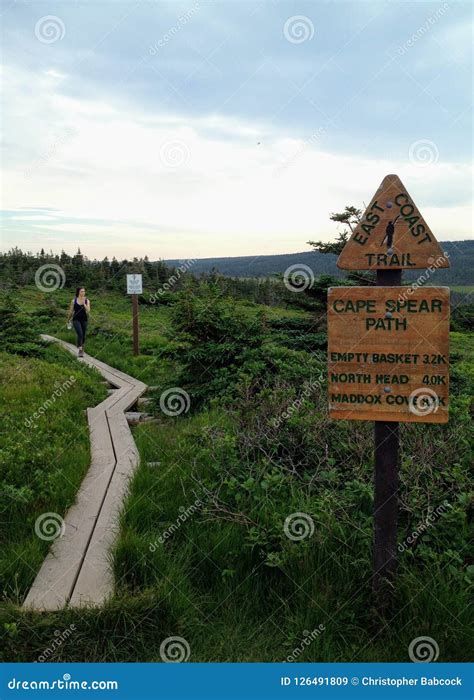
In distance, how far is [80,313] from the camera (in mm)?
12953

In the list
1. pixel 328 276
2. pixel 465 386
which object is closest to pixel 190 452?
pixel 465 386

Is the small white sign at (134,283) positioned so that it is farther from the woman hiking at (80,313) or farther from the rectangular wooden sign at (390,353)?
the rectangular wooden sign at (390,353)

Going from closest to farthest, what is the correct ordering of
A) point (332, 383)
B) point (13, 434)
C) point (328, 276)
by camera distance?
1. point (332, 383)
2. point (13, 434)
3. point (328, 276)

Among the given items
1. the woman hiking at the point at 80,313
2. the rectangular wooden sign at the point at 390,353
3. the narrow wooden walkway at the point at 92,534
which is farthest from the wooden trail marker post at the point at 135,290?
the rectangular wooden sign at the point at 390,353

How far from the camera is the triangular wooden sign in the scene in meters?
3.05

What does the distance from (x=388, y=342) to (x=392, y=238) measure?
62cm

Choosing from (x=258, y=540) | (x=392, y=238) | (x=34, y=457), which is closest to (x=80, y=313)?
(x=34, y=457)

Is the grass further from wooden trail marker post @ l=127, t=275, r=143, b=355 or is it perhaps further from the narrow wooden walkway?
wooden trail marker post @ l=127, t=275, r=143, b=355

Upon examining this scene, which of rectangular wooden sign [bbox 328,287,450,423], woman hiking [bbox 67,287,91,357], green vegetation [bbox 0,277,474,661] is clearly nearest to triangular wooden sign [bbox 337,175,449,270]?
rectangular wooden sign [bbox 328,287,450,423]

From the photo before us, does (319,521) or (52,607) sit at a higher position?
(319,521)

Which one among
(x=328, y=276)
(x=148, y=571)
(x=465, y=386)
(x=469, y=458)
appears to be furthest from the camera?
(x=328, y=276)

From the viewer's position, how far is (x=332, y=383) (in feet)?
10.5

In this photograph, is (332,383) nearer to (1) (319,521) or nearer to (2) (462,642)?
(1) (319,521)

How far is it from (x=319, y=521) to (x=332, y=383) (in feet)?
3.68
